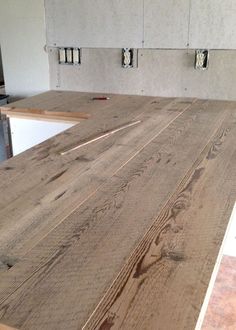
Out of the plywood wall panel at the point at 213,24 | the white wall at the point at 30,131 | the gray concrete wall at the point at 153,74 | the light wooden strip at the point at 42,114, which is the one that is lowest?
the white wall at the point at 30,131

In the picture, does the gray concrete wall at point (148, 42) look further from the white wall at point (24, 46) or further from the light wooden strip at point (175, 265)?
the light wooden strip at point (175, 265)

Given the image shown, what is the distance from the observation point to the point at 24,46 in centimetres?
256

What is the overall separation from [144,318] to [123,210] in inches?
14.1

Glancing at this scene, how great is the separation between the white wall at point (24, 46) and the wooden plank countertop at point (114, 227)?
1.23m

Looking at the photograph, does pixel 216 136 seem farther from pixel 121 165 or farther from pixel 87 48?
pixel 87 48

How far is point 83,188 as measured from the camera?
1.03 metres

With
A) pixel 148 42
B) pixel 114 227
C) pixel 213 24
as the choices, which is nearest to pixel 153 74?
pixel 148 42

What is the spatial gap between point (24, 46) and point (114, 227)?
208 centimetres

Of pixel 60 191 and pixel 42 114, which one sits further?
pixel 42 114

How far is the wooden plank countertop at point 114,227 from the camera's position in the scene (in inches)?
23.7

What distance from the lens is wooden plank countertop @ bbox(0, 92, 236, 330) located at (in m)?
0.60

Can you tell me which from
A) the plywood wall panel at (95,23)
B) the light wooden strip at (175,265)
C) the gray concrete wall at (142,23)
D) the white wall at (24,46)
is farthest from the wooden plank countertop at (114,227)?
the white wall at (24,46)

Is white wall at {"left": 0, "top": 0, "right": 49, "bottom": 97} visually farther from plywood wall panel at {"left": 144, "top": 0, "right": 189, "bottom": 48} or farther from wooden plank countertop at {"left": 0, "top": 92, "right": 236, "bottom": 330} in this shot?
wooden plank countertop at {"left": 0, "top": 92, "right": 236, "bottom": 330}

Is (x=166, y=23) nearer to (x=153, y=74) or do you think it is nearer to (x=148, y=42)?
(x=148, y=42)
